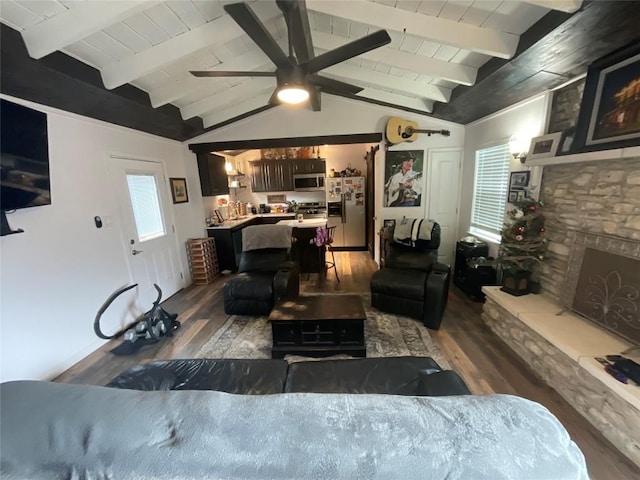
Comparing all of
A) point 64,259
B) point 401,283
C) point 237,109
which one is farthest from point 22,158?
point 401,283

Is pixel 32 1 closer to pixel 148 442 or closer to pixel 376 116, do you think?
pixel 148 442

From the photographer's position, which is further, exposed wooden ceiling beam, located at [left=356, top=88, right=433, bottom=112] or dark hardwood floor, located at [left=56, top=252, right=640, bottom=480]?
exposed wooden ceiling beam, located at [left=356, top=88, right=433, bottom=112]

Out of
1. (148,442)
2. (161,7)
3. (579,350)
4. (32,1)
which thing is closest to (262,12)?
(161,7)

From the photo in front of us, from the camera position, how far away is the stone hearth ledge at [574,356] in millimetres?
1476

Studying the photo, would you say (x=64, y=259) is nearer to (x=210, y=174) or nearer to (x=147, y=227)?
(x=147, y=227)

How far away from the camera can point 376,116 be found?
4.18m

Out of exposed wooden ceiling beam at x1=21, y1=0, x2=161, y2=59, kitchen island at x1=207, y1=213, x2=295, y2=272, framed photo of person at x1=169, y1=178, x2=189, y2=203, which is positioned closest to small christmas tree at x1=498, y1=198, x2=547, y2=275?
exposed wooden ceiling beam at x1=21, y1=0, x2=161, y2=59

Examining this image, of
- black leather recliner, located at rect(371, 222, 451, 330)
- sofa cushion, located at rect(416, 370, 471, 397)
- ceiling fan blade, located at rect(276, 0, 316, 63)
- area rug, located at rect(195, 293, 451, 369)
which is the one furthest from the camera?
black leather recliner, located at rect(371, 222, 451, 330)

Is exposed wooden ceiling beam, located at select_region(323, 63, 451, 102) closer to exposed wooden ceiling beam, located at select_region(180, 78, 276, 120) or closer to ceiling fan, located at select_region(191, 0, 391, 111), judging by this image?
exposed wooden ceiling beam, located at select_region(180, 78, 276, 120)

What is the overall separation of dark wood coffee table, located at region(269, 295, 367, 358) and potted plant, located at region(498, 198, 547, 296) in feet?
5.14

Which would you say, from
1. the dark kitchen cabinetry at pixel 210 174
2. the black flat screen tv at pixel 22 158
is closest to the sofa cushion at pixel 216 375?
the black flat screen tv at pixel 22 158

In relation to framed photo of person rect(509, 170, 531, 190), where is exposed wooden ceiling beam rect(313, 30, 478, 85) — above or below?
above

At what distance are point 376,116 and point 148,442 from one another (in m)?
4.50

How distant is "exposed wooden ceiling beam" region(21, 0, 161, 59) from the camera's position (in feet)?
5.53
